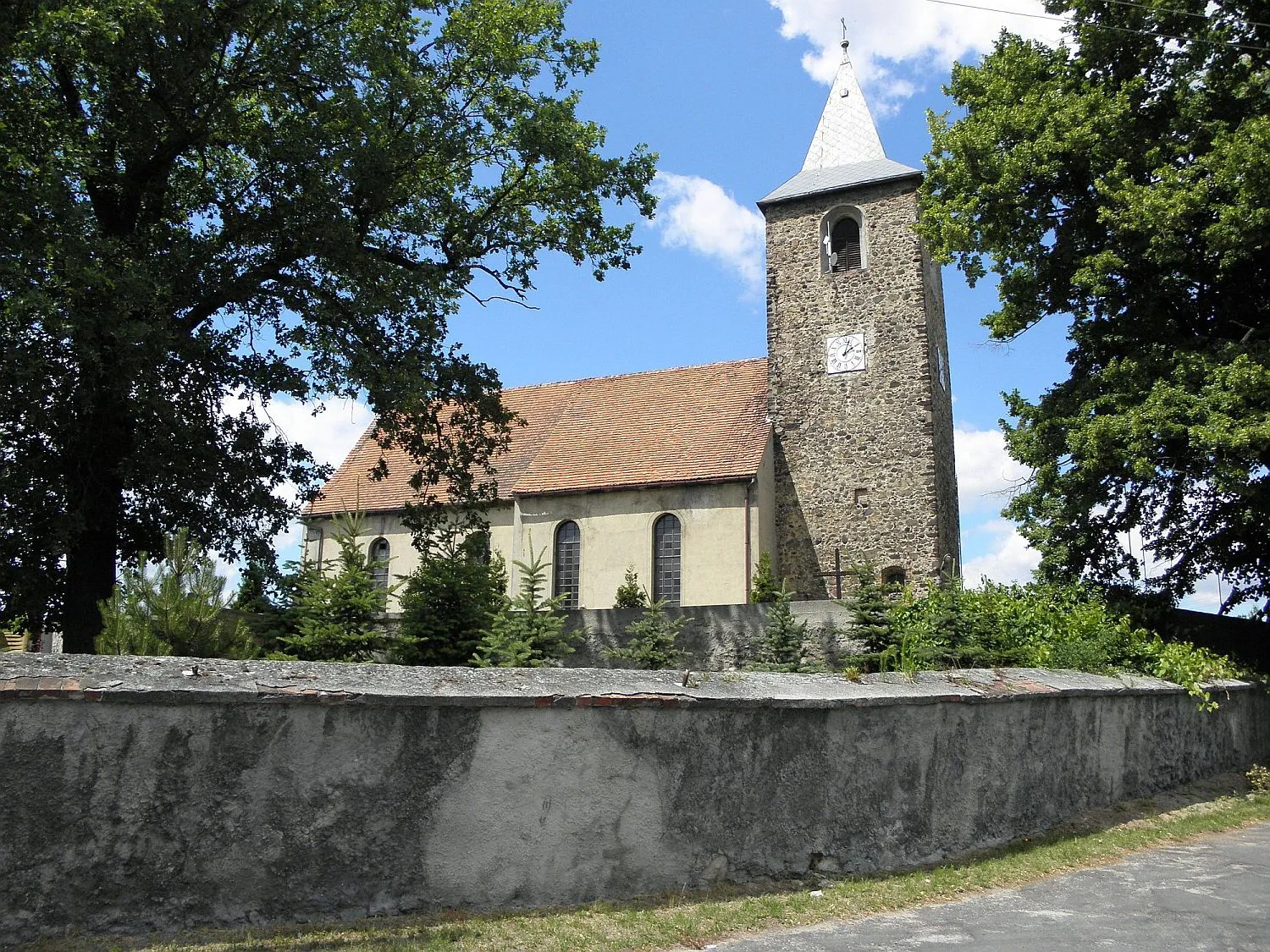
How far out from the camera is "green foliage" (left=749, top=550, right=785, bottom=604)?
2141 centimetres

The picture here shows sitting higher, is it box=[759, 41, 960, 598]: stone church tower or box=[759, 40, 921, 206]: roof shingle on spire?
box=[759, 40, 921, 206]: roof shingle on spire

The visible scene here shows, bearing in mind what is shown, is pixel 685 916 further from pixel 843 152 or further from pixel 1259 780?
pixel 843 152

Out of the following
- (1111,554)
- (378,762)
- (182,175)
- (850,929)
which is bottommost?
(850,929)

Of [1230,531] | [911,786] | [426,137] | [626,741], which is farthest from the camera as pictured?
[1230,531]

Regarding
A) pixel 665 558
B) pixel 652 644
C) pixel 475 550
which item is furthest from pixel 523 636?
pixel 665 558

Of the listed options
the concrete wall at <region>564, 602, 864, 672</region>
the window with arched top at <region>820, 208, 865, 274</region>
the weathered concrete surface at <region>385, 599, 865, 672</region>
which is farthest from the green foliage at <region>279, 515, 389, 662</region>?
the window with arched top at <region>820, 208, 865, 274</region>

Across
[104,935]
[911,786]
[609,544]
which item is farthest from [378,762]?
[609,544]

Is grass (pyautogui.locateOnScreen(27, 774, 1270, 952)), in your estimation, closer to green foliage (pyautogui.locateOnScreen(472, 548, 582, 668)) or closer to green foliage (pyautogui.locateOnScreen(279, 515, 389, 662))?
green foliage (pyautogui.locateOnScreen(472, 548, 582, 668))

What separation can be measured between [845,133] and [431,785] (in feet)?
84.9

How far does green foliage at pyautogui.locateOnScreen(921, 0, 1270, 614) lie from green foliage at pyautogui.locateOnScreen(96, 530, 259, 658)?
1095cm

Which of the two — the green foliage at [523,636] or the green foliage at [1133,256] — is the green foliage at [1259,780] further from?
the green foliage at [523,636]

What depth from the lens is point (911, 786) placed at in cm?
696

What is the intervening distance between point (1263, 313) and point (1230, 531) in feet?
11.9

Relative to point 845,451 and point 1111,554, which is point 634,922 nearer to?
point 1111,554
